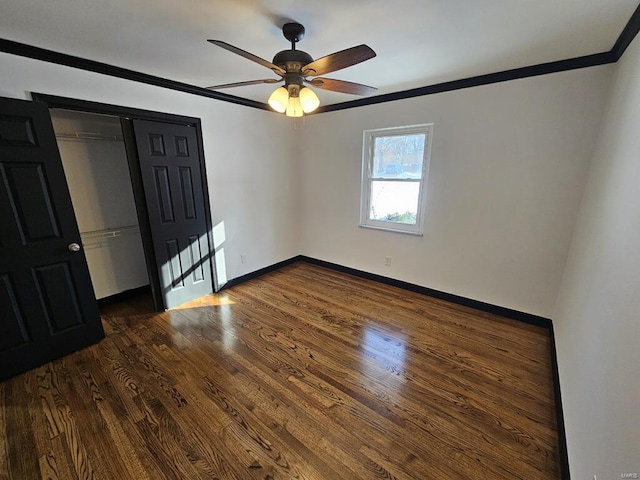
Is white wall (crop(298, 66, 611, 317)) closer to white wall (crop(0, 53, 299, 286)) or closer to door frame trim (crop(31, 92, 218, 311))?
white wall (crop(0, 53, 299, 286))

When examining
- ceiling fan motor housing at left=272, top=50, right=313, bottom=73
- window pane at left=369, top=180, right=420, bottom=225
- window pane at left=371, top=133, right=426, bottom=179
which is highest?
ceiling fan motor housing at left=272, top=50, right=313, bottom=73

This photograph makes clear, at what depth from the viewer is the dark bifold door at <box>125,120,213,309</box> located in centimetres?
267

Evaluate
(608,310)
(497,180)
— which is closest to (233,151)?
(497,180)

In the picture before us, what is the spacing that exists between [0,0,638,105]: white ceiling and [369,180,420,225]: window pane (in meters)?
1.29

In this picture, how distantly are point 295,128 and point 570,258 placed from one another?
144 inches

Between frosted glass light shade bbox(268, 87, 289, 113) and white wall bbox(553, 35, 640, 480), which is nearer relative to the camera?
white wall bbox(553, 35, 640, 480)

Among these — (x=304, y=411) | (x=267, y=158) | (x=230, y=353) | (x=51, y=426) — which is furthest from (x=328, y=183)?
(x=51, y=426)

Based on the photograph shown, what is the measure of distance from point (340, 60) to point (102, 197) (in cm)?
304

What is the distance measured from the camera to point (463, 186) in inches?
112

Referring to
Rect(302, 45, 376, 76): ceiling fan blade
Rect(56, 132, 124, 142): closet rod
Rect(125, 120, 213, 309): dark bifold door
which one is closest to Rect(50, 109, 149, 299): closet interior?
Rect(56, 132, 124, 142): closet rod

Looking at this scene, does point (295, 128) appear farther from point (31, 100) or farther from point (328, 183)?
point (31, 100)

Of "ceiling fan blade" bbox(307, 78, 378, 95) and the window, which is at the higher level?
"ceiling fan blade" bbox(307, 78, 378, 95)

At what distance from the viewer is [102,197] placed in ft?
9.81

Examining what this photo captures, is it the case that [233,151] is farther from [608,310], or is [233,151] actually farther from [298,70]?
[608,310]
